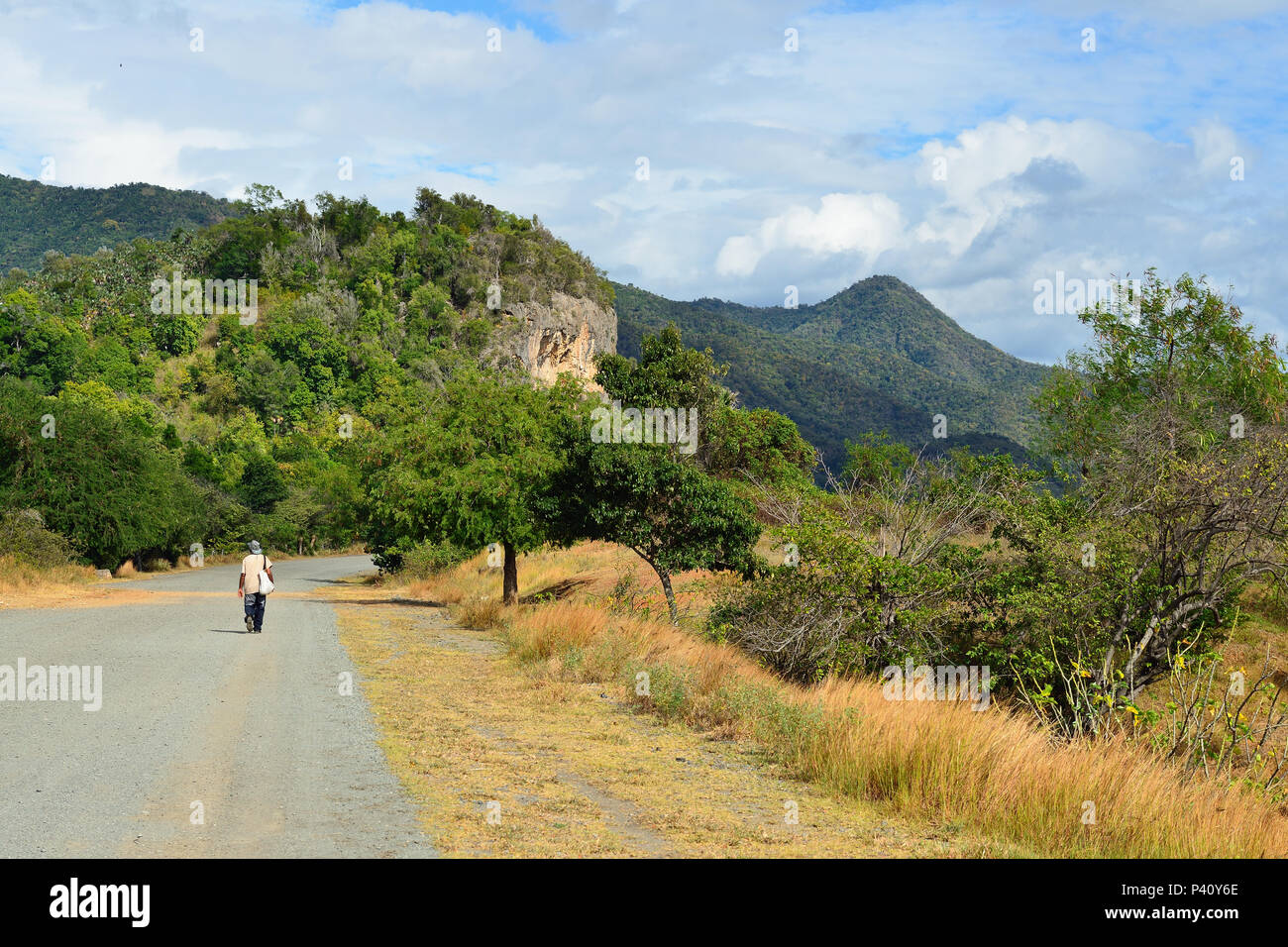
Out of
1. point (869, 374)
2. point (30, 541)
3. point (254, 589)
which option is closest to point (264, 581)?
point (254, 589)

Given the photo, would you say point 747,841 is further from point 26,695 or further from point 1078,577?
point 1078,577

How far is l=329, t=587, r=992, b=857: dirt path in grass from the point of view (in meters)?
6.84

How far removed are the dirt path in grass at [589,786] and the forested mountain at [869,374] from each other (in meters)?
89.6

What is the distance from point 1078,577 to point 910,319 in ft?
618

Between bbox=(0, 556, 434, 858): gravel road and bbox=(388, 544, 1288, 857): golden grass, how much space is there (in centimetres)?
365

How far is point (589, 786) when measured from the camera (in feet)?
28.1

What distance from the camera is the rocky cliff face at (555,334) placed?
117 metres

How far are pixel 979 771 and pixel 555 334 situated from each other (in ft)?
381

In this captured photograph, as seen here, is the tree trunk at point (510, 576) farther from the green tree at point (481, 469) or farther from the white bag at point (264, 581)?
the white bag at point (264, 581)

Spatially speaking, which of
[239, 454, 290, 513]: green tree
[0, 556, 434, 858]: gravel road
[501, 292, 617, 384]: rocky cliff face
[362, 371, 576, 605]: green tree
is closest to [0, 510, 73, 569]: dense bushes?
[362, 371, 576, 605]: green tree

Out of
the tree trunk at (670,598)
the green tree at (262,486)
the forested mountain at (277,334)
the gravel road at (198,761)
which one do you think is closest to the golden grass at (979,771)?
the gravel road at (198,761)

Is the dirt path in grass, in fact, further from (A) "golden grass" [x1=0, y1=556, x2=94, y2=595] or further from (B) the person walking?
(A) "golden grass" [x1=0, y1=556, x2=94, y2=595]

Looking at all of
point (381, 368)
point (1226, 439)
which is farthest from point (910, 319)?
point (1226, 439)

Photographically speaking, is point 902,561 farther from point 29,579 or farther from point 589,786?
point 29,579
